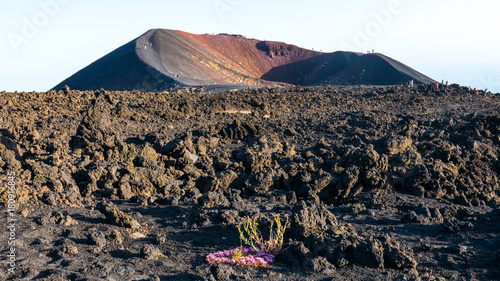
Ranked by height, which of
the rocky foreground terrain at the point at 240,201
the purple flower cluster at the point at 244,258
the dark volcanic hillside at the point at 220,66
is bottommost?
the purple flower cluster at the point at 244,258

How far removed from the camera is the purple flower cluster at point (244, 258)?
5609mm

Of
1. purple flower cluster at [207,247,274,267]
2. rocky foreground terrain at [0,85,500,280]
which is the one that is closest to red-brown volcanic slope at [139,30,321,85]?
rocky foreground terrain at [0,85,500,280]

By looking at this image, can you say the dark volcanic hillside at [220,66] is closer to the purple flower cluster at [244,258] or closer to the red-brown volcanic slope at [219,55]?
the red-brown volcanic slope at [219,55]

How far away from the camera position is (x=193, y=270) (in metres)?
5.38

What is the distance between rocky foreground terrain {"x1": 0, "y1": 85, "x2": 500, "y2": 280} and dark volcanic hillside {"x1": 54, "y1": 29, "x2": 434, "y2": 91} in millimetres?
30483

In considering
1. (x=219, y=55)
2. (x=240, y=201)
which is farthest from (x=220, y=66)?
(x=240, y=201)

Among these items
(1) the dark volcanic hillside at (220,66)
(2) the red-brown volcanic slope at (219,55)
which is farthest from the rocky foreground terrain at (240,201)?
(2) the red-brown volcanic slope at (219,55)

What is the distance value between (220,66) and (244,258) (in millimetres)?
58254

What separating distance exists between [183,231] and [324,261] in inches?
95.4

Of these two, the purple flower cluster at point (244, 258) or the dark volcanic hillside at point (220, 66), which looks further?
the dark volcanic hillside at point (220, 66)

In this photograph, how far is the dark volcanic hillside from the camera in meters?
50.4

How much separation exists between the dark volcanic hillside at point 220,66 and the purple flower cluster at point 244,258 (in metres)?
37.8

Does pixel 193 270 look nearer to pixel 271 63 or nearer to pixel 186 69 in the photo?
pixel 186 69

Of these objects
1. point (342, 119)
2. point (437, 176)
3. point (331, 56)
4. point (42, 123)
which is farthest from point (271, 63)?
point (437, 176)
